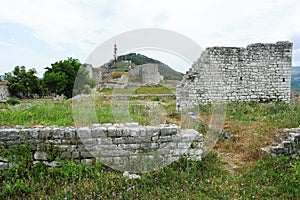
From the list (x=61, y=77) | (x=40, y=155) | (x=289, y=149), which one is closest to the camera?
(x=40, y=155)

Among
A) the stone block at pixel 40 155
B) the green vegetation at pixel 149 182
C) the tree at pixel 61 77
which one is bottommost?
the green vegetation at pixel 149 182

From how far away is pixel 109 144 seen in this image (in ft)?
17.5

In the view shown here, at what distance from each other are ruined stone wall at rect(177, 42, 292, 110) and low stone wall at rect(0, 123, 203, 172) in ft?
28.5

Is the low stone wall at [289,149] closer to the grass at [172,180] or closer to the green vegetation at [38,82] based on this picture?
the grass at [172,180]

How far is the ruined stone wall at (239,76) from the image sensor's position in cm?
1452

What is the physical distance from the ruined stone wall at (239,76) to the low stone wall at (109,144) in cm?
869

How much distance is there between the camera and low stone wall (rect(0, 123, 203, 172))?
5.10 metres

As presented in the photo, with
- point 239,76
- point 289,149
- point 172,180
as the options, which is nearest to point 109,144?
point 172,180

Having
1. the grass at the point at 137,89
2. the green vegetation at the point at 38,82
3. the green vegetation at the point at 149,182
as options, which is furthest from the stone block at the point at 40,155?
the green vegetation at the point at 38,82

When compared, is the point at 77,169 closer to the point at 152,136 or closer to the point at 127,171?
the point at 127,171

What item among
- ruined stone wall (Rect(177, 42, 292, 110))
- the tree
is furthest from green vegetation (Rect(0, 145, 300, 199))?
the tree

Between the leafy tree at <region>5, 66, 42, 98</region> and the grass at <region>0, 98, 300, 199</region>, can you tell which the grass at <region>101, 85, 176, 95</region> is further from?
the leafy tree at <region>5, 66, 42, 98</region>

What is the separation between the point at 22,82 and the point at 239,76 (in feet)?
80.7

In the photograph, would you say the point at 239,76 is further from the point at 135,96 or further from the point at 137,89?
the point at 135,96
